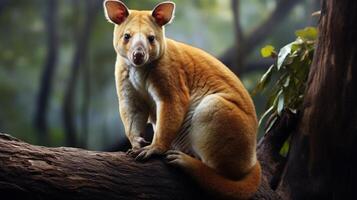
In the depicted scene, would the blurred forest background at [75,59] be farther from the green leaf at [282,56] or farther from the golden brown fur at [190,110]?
the golden brown fur at [190,110]

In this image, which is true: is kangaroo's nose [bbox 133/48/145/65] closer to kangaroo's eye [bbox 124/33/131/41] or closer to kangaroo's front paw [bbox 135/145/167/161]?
kangaroo's eye [bbox 124/33/131/41]

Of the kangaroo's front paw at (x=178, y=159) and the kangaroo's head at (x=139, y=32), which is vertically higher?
the kangaroo's head at (x=139, y=32)

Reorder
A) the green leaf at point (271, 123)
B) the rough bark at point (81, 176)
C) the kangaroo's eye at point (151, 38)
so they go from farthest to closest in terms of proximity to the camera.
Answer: the green leaf at point (271, 123) < the kangaroo's eye at point (151, 38) < the rough bark at point (81, 176)

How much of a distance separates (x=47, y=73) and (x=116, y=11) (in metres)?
2.97

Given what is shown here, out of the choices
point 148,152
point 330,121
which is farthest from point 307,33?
point 148,152

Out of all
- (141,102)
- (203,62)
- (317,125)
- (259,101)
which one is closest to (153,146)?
(141,102)

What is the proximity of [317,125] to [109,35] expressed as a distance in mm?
3292

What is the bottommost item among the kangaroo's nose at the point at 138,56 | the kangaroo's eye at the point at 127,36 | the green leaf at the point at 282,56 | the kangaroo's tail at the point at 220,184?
the kangaroo's tail at the point at 220,184

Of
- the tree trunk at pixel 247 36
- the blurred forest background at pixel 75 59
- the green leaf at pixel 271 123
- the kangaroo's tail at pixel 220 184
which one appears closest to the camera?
the kangaroo's tail at pixel 220 184

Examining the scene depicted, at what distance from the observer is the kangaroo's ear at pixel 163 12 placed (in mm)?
2857

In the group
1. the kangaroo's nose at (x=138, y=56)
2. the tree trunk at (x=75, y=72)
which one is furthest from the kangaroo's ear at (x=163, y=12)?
the tree trunk at (x=75, y=72)

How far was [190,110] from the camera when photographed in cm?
280

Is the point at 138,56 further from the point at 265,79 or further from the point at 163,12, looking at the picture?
the point at 265,79

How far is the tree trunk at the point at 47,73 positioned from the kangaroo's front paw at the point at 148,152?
10.4 ft
